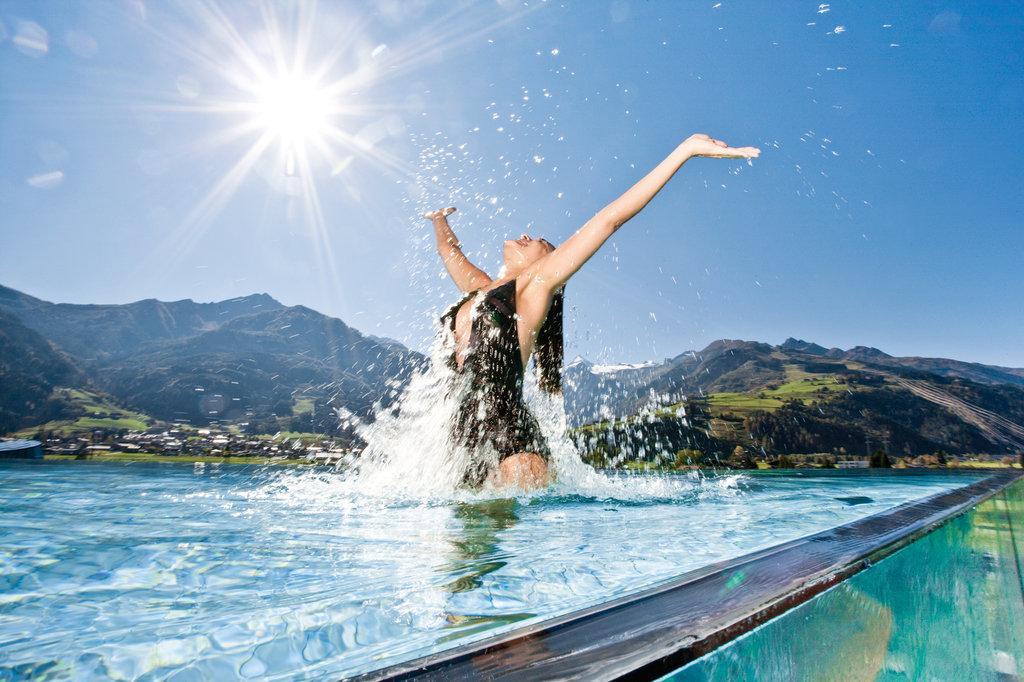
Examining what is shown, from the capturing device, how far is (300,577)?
1465 mm

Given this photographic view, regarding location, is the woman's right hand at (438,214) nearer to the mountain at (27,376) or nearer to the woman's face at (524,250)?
the woman's face at (524,250)

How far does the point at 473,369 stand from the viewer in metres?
4.18

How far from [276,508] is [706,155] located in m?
4.04

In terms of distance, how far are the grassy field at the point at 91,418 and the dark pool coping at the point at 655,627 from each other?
90.6m

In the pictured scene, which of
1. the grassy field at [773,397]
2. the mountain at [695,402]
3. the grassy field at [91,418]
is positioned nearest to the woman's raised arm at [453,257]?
the mountain at [695,402]

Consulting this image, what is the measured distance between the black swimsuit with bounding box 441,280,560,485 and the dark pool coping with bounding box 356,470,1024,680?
119 inches

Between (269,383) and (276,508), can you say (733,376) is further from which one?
(276,508)

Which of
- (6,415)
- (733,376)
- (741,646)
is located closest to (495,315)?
(741,646)

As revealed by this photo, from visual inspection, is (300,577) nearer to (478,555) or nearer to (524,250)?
(478,555)

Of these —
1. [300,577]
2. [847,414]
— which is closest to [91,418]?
[300,577]

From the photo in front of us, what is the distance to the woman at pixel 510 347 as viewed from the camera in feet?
12.3

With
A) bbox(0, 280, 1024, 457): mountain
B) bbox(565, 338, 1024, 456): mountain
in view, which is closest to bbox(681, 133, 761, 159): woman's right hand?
bbox(565, 338, 1024, 456): mountain

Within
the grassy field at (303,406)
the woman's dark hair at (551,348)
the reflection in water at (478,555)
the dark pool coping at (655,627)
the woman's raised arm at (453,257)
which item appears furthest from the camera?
the grassy field at (303,406)

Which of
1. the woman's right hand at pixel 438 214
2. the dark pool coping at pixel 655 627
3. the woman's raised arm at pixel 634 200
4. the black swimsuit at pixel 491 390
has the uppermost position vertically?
the woman's right hand at pixel 438 214
